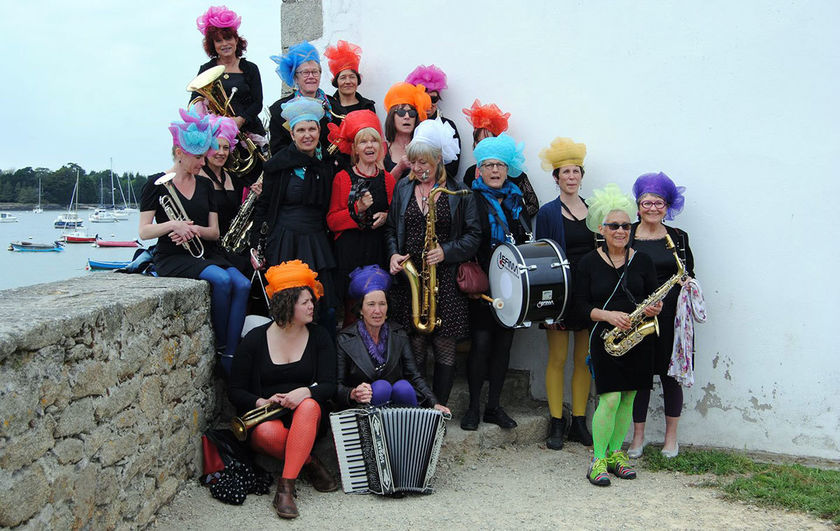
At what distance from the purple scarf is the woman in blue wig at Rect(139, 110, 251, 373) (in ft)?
2.22

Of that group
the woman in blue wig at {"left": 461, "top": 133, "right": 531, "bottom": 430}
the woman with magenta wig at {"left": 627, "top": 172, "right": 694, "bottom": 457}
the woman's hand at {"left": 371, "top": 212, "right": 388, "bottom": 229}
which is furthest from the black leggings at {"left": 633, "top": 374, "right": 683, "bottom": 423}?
the woman's hand at {"left": 371, "top": 212, "right": 388, "bottom": 229}

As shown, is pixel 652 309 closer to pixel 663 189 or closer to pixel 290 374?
pixel 663 189

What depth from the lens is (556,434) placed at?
4840mm

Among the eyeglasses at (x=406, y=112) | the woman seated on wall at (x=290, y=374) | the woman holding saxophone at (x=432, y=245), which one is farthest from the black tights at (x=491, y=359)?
the eyeglasses at (x=406, y=112)

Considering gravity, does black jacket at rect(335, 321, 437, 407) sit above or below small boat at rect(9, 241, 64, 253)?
above

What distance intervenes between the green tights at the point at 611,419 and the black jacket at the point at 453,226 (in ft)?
3.74

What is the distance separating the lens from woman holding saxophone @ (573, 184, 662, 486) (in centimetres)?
419

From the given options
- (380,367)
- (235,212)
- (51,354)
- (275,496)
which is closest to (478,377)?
(380,367)

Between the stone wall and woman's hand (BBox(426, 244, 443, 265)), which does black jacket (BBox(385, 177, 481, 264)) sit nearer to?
woman's hand (BBox(426, 244, 443, 265))

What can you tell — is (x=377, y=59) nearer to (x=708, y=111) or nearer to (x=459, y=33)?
(x=459, y=33)

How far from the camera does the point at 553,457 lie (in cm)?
467

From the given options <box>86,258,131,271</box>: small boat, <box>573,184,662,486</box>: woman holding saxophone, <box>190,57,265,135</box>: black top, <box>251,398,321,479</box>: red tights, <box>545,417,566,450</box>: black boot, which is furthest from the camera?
<box>190,57,265,135</box>: black top

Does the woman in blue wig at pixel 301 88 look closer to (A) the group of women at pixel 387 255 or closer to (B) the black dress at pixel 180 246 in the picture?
(A) the group of women at pixel 387 255

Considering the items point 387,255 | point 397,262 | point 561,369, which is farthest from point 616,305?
point 387,255
